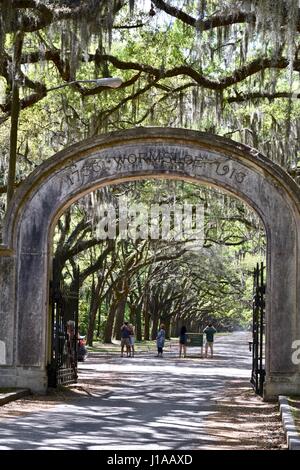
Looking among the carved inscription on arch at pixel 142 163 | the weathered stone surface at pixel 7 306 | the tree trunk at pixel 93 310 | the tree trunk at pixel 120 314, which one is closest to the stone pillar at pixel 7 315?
the weathered stone surface at pixel 7 306

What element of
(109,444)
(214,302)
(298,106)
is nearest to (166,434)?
(109,444)

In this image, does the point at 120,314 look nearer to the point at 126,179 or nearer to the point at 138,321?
the point at 138,321

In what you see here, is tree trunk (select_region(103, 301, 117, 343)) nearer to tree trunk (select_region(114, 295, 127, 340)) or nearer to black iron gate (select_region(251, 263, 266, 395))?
tree trunk (select_region(114, 295, 127, 340))

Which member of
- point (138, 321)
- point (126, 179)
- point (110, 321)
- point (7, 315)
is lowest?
point (7, 315)

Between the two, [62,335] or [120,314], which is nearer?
[62,335]

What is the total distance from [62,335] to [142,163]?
385cm

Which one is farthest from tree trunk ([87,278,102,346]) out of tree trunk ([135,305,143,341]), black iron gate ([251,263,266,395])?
black iron gate ([251,263,266,395])

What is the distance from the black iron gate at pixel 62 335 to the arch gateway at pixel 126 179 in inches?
18.5

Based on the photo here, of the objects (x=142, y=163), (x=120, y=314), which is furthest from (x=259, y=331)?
(x=120, y=314)
